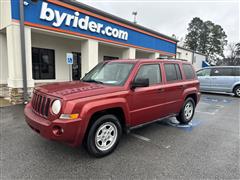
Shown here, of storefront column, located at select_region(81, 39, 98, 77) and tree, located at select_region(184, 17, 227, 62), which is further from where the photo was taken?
tree, located at select_region(184, 17, 227, 62)

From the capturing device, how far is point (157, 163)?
2.76m

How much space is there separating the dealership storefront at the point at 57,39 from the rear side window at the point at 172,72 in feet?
19.6

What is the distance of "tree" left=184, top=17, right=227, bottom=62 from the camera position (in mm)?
42969

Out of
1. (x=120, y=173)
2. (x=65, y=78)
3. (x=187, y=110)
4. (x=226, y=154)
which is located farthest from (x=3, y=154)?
(x=65, y=78)

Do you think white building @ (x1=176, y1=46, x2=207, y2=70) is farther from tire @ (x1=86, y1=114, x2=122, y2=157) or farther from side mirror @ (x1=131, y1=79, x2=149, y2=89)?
tire @ (x1=86, y1=114, x2=122, y2=157)

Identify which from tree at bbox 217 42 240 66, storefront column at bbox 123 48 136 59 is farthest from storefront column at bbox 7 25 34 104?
tree at bbox 217 42 240 66

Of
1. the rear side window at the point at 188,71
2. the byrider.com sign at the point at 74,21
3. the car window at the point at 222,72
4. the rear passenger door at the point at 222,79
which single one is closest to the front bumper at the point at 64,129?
the rear side window at the point at 188,71

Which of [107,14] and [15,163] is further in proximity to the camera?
[107,14]

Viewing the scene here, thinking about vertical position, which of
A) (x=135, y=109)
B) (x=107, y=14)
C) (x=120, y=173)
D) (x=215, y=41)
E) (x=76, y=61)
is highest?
(x=215, y=41)

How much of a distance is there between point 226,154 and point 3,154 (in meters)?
4.28

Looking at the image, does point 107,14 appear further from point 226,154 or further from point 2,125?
point 226,154

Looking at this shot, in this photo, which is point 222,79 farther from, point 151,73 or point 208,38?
point 208,38

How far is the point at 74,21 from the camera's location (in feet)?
27.3

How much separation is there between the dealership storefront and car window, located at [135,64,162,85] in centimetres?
570
